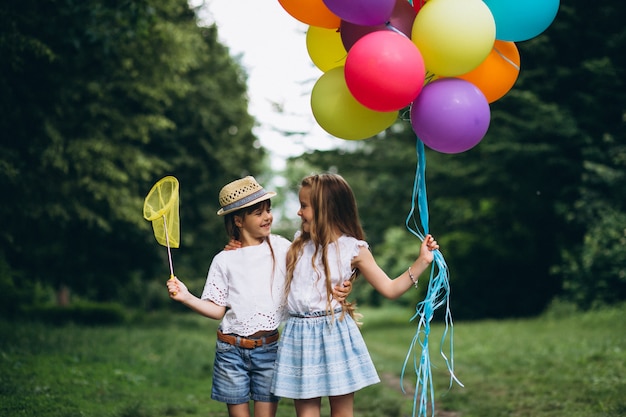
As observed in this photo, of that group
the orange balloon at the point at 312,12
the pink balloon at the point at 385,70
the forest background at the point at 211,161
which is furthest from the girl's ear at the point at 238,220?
the forest background at the point at 211,161

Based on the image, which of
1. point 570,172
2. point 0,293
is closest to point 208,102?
point 0,293

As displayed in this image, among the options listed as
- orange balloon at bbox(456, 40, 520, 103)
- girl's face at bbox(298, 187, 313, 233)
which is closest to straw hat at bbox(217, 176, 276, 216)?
girl's face at bbox(298, 187, 313, 233)

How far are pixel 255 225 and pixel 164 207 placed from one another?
56cm

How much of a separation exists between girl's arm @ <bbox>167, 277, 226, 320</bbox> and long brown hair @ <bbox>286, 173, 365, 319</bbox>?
1.54 ft

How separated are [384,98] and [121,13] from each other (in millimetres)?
5056

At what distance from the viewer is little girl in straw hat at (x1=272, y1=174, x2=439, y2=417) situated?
3816 millimetres

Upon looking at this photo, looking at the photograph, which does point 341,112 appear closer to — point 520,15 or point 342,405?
point 520,15

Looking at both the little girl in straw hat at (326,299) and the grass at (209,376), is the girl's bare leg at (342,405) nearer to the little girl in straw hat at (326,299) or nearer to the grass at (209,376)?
the little girl in straw hat at (326,299)

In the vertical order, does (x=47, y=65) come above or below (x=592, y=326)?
above

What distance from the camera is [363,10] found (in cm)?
384

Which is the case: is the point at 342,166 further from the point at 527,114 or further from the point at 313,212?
the point at 313,212

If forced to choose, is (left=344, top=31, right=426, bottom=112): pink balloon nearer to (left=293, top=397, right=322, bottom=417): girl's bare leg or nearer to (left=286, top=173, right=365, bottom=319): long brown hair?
(left=286, top=173, right=365, bottom=319): long brown hair

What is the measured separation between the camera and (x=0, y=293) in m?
13.0

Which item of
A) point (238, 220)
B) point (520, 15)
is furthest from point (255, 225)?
point (520, 15)
